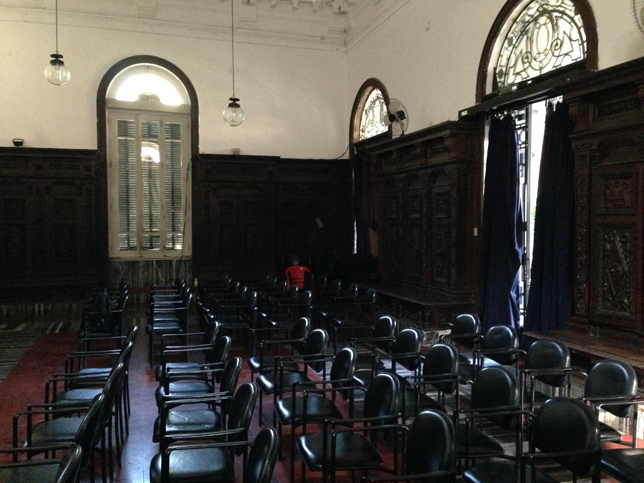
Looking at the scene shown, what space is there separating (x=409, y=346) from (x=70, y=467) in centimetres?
286

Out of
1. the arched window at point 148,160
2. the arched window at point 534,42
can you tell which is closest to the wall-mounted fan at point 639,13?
the arched window at point 534,42

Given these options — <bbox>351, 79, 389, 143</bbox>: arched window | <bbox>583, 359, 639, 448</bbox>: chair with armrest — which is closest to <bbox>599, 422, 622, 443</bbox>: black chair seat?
<bbox>583, 359, 639, 448</bbox>: chair with armrest

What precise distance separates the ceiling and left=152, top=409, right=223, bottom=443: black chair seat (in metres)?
7.45

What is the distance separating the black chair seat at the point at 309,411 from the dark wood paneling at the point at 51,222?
23.0 feet

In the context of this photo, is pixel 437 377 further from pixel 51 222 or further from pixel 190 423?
pixel 51 222

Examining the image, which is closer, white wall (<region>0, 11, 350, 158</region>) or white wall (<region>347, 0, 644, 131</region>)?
white wall (<region>347, 0, 644, 131</region>)

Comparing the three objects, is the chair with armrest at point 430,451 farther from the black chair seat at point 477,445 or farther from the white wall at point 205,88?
the white wall at point 205,88

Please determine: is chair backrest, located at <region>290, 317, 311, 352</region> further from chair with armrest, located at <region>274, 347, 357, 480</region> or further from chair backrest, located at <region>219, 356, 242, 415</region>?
chair backrest, located at <region>219, 356, 242, 415</region>

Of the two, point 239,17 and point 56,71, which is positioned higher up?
point 239,17

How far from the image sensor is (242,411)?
2.96 metres

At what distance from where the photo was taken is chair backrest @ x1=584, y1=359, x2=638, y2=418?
339 cm

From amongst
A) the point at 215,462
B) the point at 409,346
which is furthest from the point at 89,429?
the point at 409,346

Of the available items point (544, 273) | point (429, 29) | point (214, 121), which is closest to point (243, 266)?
point (214, 121)

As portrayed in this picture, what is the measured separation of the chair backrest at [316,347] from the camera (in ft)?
14.3
